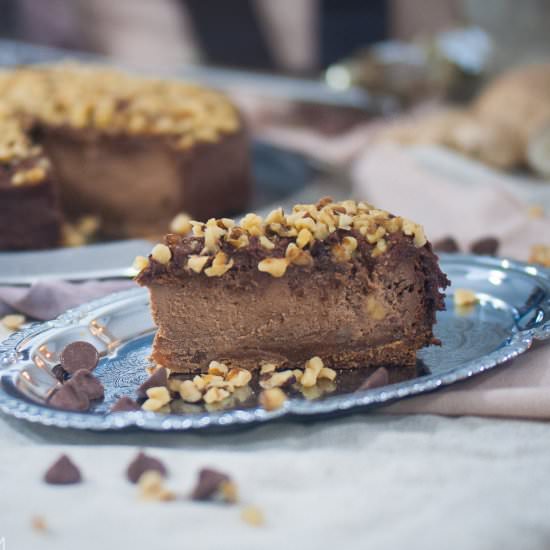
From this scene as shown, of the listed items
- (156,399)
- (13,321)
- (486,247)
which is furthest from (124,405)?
(486,247)

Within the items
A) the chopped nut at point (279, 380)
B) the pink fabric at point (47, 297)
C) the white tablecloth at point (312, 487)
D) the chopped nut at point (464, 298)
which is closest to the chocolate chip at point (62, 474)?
the white tablecloth at point (312, 487)

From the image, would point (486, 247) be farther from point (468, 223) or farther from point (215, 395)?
point (215, 395)

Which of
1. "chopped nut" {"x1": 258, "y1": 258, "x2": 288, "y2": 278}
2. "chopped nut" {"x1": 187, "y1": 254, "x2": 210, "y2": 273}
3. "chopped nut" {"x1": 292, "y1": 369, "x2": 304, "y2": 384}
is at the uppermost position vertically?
"chopped nut" {"x1": 258, "y1": 258, "x2": 288, "y2": 278}

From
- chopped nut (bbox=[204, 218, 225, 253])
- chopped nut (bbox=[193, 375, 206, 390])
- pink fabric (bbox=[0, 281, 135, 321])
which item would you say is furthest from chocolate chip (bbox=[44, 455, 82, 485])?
pink fabric (bbox=[0, 281, 135, 321])

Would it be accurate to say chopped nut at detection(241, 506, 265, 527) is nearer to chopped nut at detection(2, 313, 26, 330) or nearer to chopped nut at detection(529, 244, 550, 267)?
chopped nut at detection(2, 313, 26, 330)

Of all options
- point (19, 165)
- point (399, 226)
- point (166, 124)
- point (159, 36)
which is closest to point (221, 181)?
point (166, 124)

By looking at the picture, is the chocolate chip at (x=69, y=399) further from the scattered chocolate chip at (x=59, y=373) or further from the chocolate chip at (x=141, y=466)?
the chocolate chip at (x=141, y=466)
